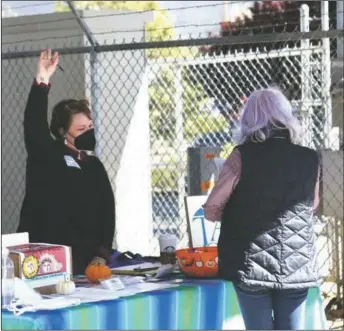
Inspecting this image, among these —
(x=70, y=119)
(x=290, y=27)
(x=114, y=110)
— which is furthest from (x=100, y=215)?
(x=290, y=27)

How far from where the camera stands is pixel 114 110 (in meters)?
8.12

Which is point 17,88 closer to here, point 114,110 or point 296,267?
point 114,110

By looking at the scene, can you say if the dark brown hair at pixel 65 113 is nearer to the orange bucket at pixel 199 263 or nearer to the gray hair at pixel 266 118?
the orange bucket at pixel 199 263

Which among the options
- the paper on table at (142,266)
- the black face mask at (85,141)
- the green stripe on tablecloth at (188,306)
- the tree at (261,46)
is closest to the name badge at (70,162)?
the black face mask at (85,141)

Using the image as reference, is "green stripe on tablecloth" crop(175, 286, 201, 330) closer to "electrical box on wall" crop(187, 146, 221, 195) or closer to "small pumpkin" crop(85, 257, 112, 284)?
"small pumpkin" crop(85, 257, 112, 284)

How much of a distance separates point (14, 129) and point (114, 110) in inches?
41.0

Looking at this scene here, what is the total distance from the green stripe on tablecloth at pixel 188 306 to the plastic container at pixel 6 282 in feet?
2.50

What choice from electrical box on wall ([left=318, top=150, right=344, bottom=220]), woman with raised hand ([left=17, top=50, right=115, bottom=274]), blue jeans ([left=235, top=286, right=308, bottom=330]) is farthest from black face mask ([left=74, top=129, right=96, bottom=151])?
electrical box on wall ([left=318, top=150, right=344, bottom=220])

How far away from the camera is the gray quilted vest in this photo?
3740 mm

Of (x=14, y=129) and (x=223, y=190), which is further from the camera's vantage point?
(x=14, y=129)

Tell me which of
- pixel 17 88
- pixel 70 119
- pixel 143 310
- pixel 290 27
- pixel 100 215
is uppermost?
pixel 290 27

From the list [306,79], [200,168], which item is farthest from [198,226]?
[306,79]

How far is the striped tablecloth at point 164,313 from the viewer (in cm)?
346

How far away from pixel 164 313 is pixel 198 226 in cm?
126
